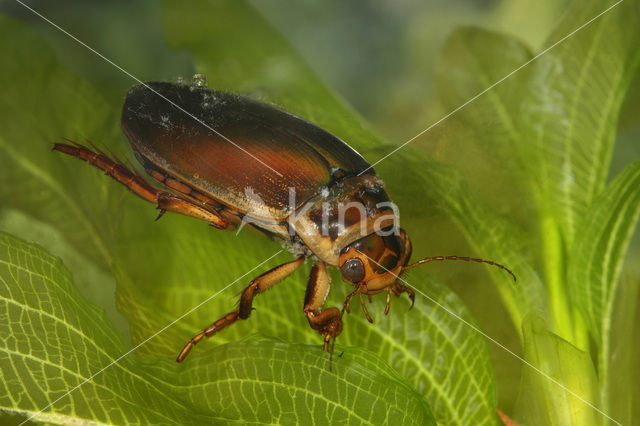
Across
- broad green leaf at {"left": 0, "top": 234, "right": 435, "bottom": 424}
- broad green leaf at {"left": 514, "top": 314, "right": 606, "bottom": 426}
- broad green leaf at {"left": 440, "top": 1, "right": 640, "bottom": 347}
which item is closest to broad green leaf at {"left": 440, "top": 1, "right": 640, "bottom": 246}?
broad green leaf at {"left": 440, "top": 1, "right": 640, "bottom": 347}

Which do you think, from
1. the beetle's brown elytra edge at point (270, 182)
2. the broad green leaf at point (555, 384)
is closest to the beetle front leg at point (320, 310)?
the beetle's brown elytra edge at point (270, 182)

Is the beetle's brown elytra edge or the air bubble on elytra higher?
the air bubble on elytra

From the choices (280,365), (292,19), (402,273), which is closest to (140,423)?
(280,365)

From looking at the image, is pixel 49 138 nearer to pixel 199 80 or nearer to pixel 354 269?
pixel 199 80

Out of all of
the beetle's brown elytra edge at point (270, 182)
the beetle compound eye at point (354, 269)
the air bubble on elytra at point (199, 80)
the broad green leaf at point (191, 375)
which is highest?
the air bubble on elytra at point (199, 80)

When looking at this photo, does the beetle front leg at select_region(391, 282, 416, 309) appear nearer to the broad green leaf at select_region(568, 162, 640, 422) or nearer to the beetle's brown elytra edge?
the beetle's brown elytra edge

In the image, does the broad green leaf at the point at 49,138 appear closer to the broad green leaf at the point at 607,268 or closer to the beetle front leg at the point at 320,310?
the beetle front leg at the point at 320,310
